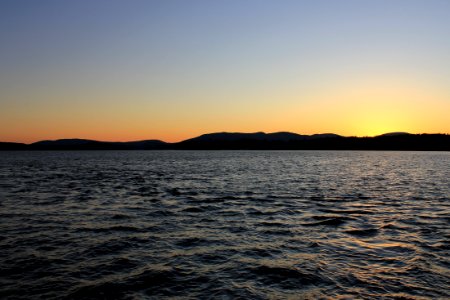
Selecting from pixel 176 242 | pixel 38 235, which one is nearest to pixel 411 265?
pixel 176 242

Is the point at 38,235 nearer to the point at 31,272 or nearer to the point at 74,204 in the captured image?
the point at 31,272

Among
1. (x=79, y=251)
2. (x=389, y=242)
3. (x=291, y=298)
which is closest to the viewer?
(x=291, y=298)

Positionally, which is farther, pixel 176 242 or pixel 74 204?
pixel 74 204

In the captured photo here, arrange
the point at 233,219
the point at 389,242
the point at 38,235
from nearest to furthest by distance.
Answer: the point at 389,242 < the point at 38,235 < the point at 233,219

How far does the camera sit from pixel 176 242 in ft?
60.2

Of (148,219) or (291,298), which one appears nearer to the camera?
(291,298)

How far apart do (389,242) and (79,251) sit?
49.6 feet

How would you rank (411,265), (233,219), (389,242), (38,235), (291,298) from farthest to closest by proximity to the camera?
(233,219) < (38,235) < (389,242) < (411,265) < (291,298)

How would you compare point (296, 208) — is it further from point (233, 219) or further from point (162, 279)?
point (162, 279)

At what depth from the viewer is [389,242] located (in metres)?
18.3

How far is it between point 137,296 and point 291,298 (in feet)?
16.3

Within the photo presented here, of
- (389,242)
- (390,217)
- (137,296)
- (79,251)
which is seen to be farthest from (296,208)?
(137,296)

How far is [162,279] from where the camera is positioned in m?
13.2

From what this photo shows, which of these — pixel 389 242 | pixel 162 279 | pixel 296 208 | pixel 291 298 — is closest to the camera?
pixel 291 298
